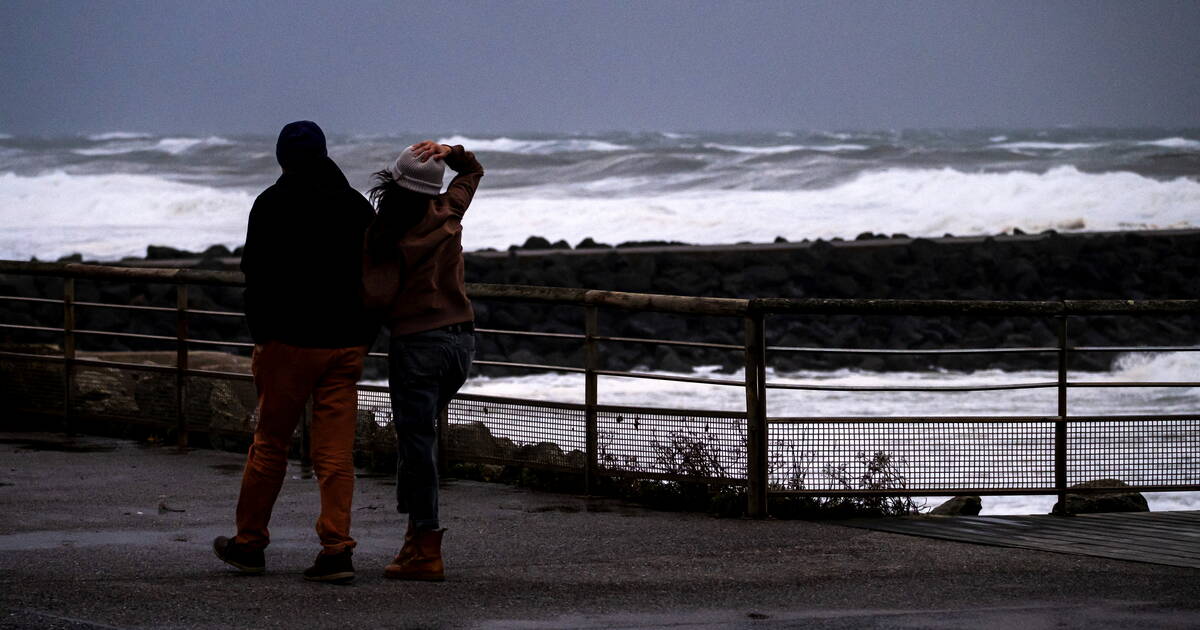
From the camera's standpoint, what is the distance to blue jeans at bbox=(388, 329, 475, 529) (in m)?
5.81

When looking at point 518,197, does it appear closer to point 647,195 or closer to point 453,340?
point 647,195

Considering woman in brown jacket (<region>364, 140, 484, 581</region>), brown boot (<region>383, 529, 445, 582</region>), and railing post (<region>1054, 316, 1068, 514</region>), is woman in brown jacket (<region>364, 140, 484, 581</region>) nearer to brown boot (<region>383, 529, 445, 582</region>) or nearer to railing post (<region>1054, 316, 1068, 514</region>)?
brown boot (<region>383, 529, 445, 582</region>)

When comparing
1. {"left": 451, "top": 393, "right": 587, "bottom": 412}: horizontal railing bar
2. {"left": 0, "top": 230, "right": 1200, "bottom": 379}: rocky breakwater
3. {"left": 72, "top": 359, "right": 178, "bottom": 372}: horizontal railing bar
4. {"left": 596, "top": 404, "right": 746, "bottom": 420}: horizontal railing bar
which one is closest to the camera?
{"left": 596, "top": 404, "right": 746, "bottom": 420}: horizontal railing bar

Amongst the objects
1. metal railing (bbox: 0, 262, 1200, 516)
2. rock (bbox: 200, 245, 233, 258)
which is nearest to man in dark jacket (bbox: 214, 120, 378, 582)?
metal railing (bbox: 0, 262, 1200, 516)

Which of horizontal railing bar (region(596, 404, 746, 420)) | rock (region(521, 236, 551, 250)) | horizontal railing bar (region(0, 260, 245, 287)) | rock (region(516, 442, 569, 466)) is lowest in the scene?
rock (region(516, 442, 569, 466))

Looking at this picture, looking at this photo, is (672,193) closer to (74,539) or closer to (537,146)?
(537,146)

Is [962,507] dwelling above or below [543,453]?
below

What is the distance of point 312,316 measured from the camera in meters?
5.77

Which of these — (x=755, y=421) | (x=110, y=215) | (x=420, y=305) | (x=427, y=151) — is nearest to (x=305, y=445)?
(x=755, y=421)

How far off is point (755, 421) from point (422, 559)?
81.0 inches

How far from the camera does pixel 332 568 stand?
5816mm

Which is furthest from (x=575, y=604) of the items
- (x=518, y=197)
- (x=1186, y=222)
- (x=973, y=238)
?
(x=518, y=197)

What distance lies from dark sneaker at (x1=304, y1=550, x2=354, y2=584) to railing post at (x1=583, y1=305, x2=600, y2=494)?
2154 millimetres

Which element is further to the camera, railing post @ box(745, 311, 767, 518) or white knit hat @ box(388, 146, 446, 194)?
railing post @ box(745, 311, 767, 518)
